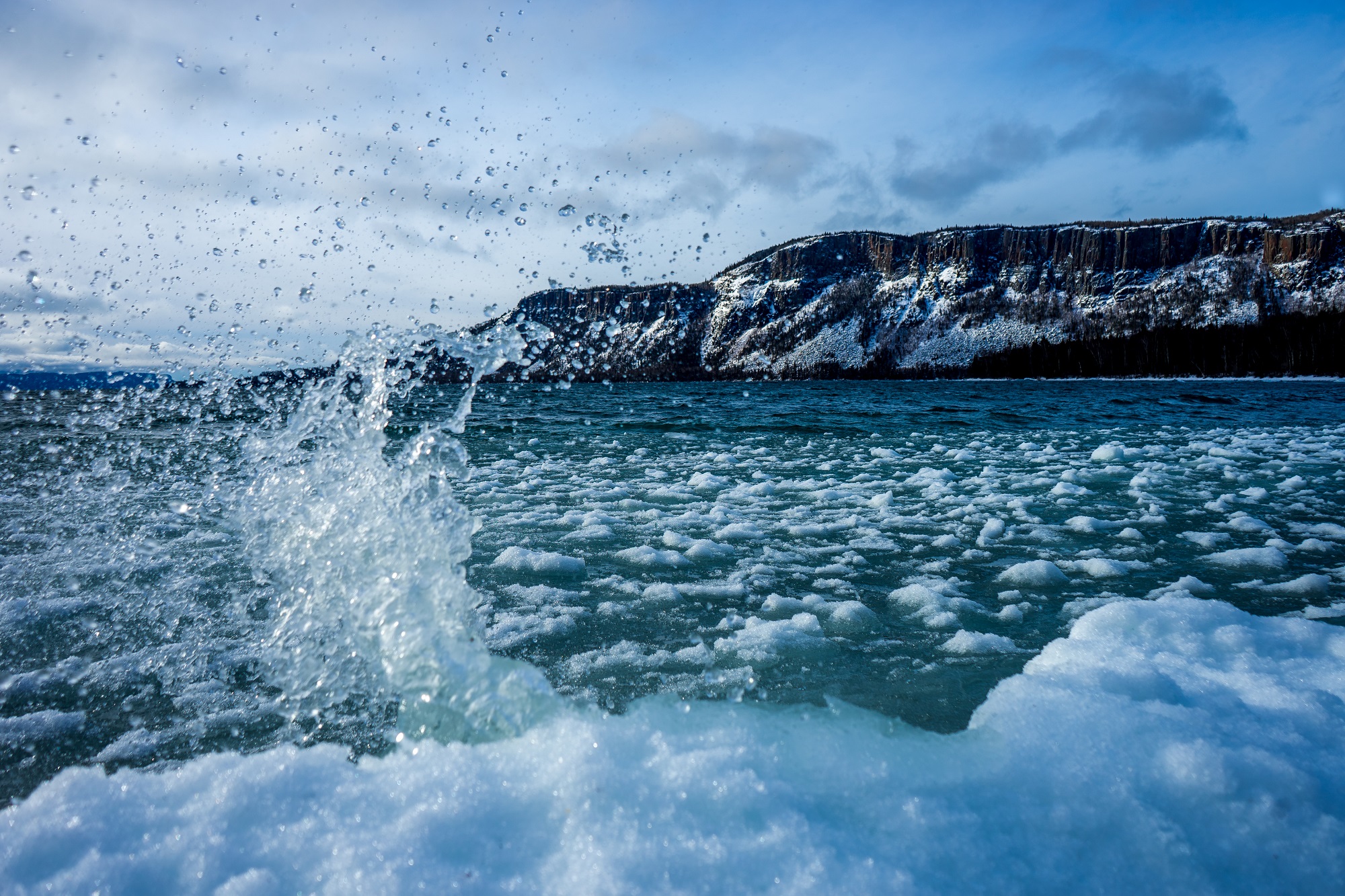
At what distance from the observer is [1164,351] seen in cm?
10294

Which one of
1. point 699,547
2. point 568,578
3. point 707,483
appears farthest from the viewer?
point 707,483

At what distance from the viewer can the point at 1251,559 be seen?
4066 millimetres

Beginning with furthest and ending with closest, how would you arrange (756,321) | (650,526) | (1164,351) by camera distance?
(756,321)
(1164,351)
(650,526)

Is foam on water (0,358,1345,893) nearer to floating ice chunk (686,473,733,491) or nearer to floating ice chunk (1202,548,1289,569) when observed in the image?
floating ice chunk (1202,548,1289,569)

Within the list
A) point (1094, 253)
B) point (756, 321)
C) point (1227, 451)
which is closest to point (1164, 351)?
point (1094, 253)

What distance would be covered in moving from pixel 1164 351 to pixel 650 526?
126 meters

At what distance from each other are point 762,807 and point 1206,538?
177 inches

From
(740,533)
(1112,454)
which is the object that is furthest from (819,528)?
(1112,454)

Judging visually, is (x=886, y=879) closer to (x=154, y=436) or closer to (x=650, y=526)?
(x=650, y=526)

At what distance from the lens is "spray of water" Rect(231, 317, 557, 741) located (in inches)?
101

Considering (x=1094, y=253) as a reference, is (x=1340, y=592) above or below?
below

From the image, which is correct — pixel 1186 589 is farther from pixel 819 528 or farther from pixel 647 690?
pixel 647 690

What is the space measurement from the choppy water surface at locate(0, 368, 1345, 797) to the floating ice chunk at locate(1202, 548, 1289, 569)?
0.02m

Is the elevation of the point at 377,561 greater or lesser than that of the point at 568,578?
greater
